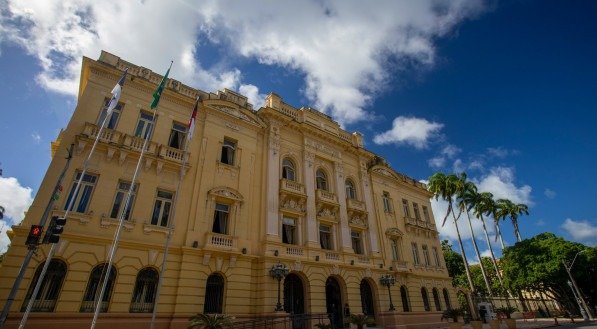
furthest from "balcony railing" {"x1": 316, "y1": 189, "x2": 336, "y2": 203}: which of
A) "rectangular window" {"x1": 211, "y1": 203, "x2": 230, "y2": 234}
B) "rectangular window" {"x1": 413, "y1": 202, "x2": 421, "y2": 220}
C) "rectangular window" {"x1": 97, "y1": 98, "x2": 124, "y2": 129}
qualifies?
"rectangular window" {"x1": 97, "y1": 98, "x2": 124, "y2": 129}

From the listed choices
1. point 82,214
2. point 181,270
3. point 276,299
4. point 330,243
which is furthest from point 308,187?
point 82,214

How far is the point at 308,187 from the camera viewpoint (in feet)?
76.2

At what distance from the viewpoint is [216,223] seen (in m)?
18.5

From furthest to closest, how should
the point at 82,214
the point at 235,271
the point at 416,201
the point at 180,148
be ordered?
the point at 416,201 → the point at 180,148 → the point at 235,271 → the point at 82,214

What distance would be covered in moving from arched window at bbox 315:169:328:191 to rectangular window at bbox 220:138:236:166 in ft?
24.3

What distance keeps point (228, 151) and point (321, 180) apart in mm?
8381

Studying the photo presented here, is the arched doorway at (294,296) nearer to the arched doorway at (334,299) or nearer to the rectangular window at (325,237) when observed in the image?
the arched doorway at (334,299)

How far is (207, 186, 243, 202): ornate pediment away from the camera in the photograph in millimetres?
18391

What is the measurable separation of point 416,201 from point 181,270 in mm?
25801

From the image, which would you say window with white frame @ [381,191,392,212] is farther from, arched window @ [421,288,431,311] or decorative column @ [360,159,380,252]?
arched window @ [421,288,431,311]

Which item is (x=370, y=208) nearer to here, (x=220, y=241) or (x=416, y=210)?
(x=416, y=210)

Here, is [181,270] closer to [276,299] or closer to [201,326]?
[201,326]

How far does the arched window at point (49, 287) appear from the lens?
1234 centimetres

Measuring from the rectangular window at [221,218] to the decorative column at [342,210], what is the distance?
349 inches
